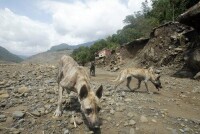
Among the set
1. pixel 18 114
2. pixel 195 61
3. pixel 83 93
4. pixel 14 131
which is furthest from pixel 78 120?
pixel 195 61

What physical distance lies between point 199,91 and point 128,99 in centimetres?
734

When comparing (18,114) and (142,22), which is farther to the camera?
(142,22)

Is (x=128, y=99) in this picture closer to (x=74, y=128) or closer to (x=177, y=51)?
(x=74, y=128)

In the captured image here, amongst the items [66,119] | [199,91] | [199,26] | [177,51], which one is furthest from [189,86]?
[66,119]

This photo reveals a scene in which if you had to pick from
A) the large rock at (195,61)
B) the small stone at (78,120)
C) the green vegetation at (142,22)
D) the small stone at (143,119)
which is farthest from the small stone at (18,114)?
the green vegetation at (142,22)

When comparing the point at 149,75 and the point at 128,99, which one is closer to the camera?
the point at 128,99

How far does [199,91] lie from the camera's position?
54.1 feet

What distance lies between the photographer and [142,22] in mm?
82625

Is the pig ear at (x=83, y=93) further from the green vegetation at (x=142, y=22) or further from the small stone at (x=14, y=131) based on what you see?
the green vegetation at (x=142, y=22)

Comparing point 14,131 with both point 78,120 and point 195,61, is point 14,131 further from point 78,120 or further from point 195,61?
point 195,61

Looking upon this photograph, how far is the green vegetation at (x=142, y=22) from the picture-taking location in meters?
39.0

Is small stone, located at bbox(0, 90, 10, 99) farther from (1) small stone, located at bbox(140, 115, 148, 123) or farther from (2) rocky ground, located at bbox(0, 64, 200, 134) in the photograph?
(1) small stone, located at bbox(140, 115, 148, 123)

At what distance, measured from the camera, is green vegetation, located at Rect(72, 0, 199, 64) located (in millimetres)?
39031

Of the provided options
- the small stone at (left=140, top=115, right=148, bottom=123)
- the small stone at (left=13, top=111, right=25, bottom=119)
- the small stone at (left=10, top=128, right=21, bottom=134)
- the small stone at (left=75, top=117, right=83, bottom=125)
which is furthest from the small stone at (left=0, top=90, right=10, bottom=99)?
the small stone at (left=140, top=115, right=148, bottom=123)
